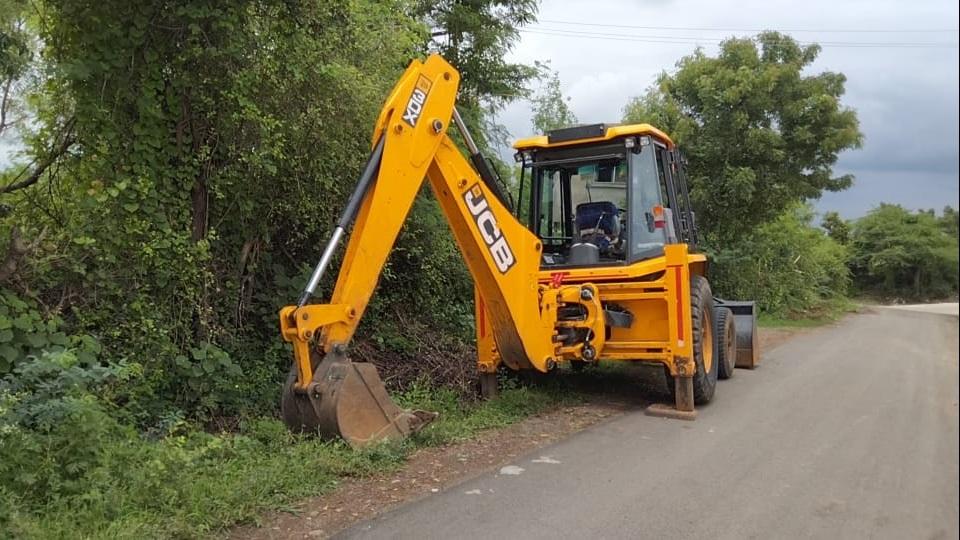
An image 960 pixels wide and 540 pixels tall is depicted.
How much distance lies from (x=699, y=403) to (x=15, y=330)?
6.13m

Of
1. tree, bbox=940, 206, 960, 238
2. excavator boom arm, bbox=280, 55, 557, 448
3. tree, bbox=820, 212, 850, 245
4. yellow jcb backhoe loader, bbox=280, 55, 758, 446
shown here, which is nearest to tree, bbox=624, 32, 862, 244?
yellow jcb backhoe loader, bbox=280, 55, 758, 446

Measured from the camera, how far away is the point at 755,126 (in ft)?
55.0

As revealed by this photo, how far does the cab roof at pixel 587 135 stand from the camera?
751cm

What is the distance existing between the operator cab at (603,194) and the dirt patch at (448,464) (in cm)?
153

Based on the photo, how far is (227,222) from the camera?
6957 mm

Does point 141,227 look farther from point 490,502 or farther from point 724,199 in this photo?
point 724,199

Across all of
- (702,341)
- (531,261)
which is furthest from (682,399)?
(531,261)

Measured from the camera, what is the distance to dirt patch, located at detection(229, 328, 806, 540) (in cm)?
423

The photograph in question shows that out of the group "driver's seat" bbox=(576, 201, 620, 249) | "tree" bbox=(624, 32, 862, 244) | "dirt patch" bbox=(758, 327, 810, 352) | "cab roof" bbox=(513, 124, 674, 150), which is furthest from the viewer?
"tree" bbox=(624, 32, 862, 244)

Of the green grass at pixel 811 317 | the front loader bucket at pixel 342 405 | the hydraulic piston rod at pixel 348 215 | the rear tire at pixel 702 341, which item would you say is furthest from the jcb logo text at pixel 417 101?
the green grass at pixel 811 317

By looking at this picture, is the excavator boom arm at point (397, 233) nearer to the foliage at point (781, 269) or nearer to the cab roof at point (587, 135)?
the cab roof at point (587, 135)

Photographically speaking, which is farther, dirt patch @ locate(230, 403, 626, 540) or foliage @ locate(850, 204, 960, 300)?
dirt patch @ locate(230, 403, 626, 540)

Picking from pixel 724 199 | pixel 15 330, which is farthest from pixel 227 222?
pixel 724 199

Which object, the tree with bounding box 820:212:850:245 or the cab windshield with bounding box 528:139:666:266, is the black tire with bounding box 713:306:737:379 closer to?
the cab windshield with bounding box 528:139:666:266
